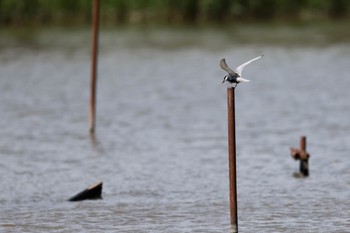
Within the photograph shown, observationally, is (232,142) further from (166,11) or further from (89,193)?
(166,11)

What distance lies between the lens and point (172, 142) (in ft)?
74.4

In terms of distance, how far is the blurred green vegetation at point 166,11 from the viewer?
6141 cm

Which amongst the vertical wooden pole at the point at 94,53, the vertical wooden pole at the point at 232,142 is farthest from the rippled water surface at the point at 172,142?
the vertical wooden pole at the point at 232,142

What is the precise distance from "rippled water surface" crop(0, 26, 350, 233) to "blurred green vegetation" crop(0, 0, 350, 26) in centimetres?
1621

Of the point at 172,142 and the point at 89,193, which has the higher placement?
the point at 89,193

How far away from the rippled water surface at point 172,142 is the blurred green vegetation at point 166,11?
16.2m

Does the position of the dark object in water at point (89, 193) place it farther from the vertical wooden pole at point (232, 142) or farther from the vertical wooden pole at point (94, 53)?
the vertical wooden pole at point (94, 53)

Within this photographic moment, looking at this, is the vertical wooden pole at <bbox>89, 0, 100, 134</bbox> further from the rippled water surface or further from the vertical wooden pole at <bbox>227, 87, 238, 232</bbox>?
the vertical wooden pole at <bbox>227, 87, 238, 232</bbox>

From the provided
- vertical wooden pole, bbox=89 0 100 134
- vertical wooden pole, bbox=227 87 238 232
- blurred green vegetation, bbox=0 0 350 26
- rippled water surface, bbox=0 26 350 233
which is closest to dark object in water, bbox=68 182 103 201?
rippled water surface, bbox=0 26 350 233

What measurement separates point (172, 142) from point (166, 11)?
4003 cm

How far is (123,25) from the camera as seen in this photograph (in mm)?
60375

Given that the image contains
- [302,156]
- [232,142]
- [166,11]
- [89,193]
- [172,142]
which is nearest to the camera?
[232,142]

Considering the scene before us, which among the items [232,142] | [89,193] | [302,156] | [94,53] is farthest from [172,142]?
[232,142]

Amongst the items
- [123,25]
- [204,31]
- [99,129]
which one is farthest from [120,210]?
[123,25]
